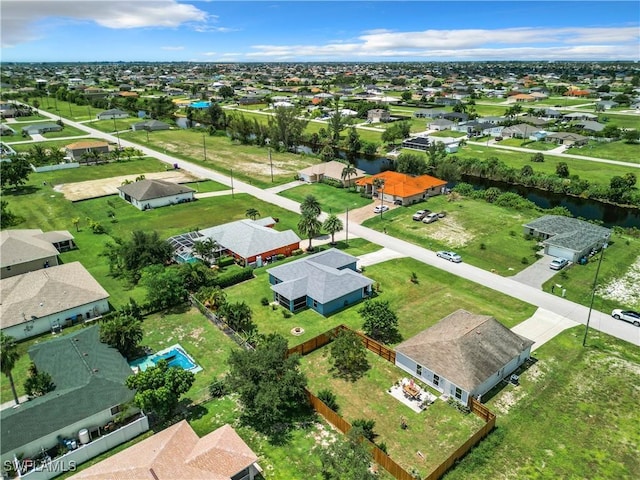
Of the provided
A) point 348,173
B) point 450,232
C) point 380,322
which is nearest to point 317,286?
point 380,322

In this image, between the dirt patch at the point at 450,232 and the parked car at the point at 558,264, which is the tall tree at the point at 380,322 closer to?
the dirt patch at the point at 450,232

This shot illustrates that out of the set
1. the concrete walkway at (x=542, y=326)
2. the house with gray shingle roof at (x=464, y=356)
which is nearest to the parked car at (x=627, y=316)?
the concrete walkway at (x=542, y=326)

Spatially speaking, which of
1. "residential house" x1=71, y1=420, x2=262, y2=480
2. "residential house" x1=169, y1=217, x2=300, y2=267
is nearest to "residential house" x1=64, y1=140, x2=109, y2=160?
"residential house" x1=169, y1=217, x2=300, y2=267

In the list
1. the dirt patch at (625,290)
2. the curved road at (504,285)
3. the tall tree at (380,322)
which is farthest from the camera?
the dirt patch at (625,290)

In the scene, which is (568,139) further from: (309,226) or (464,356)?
(464,356)

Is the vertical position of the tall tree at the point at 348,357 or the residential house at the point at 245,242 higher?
the residential house at the point at 245,242

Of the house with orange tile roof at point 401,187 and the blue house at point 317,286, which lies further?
the house with orange tile roof at point 401,187
